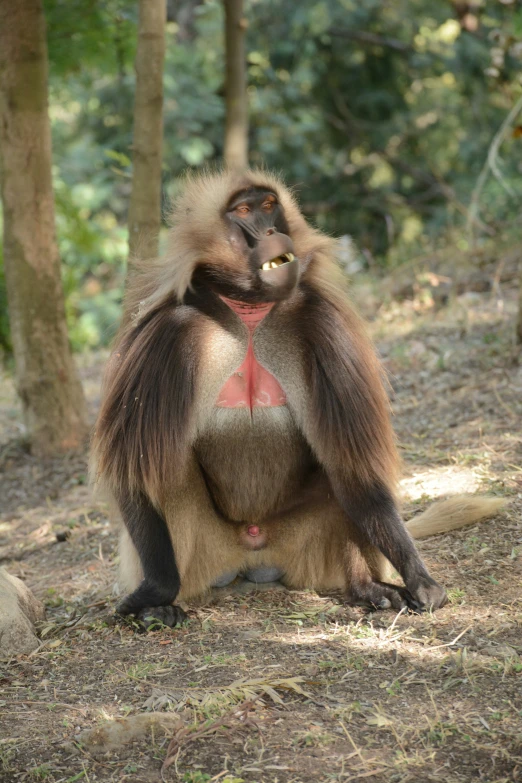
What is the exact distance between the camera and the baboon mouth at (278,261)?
3.49 m

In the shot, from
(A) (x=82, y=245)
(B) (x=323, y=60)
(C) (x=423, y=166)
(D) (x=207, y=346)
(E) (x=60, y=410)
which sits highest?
(B) (x=323, y=60)

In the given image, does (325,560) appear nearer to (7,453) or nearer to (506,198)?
(7,453)

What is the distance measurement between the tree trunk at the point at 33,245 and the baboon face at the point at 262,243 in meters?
2.44

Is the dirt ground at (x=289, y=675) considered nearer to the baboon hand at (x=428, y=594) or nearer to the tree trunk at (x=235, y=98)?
the baboon hand at (x=428, y=594)

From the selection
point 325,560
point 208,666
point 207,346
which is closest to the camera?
point 208,666

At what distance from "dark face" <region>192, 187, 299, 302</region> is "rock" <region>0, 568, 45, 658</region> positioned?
1.37 meters

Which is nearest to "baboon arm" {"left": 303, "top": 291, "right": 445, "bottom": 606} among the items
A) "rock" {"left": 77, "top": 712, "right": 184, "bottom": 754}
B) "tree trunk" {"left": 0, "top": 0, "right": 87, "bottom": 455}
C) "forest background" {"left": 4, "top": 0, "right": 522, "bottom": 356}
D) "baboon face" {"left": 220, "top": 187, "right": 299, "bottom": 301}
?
"baboon face" {"left": 220, "top": 187, "right": 299, "bottom": 301}

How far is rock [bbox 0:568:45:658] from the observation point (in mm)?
3436

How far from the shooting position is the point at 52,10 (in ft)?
19.7

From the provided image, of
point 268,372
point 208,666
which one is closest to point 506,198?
point 268,372

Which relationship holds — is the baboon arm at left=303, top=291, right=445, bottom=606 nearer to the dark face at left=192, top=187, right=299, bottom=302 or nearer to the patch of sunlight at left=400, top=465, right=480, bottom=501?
the dark face at left=192, top=187, right=299, bottom=302

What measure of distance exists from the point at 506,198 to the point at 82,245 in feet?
14.8

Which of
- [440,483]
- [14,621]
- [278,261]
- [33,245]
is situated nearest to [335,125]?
[33,245]

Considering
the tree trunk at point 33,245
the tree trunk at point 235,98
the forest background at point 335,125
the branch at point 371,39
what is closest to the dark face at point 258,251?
the tree trunk at point 33,245
